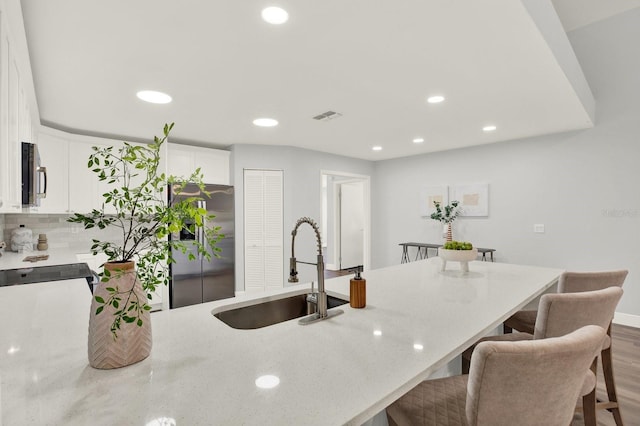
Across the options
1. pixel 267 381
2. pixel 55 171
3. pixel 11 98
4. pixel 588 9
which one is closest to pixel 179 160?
pixel 55 171

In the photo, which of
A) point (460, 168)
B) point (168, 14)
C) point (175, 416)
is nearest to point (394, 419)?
point (175, 416)

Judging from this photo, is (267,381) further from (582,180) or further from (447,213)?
(447,213)

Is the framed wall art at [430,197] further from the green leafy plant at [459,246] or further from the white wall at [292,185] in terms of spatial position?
the green leafy plant at [459,246]

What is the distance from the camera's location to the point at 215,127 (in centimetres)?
367

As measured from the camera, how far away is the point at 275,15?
1.58 meters

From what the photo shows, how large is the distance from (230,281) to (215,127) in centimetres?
205

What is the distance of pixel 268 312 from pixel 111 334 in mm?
869

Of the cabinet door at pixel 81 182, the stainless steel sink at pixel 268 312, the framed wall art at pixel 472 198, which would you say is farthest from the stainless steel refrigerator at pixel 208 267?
the framed wall art at pixel 472 198

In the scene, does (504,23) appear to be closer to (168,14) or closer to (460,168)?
(168,14)

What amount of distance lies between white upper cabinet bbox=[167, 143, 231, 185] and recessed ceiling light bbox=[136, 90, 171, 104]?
142cm

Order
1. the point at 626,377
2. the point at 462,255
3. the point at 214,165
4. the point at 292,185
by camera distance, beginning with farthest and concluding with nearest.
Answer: the point at 292,185 → the point at 214,165 → the point at 626,377 → the point at 462,255

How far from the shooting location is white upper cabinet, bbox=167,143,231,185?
4227 mm

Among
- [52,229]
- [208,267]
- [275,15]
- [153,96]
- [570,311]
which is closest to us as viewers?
[570,311]

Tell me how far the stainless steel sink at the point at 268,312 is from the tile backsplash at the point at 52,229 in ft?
9.39
